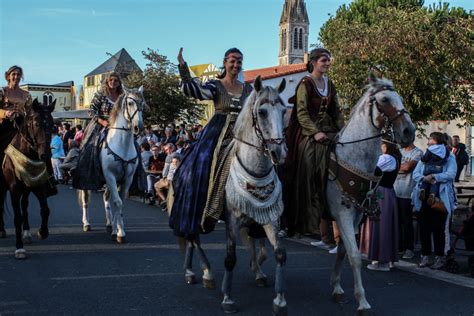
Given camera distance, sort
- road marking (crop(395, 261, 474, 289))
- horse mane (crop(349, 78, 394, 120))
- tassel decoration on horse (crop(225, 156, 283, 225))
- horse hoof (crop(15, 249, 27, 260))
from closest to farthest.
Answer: tassel decoration on horse (crop(225, 156, 283, 225)) → horse mane (crop(349, 78, 394, 120)) → road marking (crop(395, 261, 474, 289)) → horse hoof (crop(15, 249, 27, 260))

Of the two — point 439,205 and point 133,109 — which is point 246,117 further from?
point 133,109

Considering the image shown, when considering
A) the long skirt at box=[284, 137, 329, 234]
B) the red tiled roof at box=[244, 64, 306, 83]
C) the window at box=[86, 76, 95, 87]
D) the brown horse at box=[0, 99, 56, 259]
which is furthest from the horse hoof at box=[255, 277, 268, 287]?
the window at box=[86, 76, 95, 87]

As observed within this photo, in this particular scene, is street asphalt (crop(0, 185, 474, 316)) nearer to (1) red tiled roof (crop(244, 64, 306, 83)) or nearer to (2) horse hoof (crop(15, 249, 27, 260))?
(2) horse hoof (crop(15, 249, 27, 260))

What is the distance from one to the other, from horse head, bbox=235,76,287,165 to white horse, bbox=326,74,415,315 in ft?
3.42

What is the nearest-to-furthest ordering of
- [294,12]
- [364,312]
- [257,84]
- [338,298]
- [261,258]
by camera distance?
[257,84]
[364,312]
[338,298]
[261,258]
[294,12]

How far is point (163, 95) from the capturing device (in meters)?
31.6

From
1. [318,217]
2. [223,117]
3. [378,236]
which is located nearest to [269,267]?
[378,236]

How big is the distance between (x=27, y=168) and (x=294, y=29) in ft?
386

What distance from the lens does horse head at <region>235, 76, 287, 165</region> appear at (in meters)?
5.01

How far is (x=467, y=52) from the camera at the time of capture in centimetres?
1869

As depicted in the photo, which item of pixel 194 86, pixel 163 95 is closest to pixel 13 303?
pixel 194 86

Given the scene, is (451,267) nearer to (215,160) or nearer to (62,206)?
(215,160)

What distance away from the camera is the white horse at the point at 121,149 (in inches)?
373

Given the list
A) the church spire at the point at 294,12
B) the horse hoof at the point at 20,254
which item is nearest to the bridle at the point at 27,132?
the horse hoof at the point at 20,254
